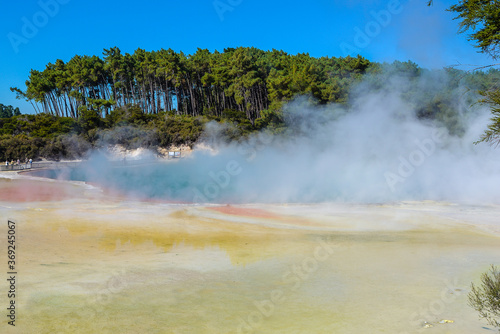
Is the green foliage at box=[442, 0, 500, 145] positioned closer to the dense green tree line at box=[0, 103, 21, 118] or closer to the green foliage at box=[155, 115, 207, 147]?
the green foliage at box=[155, 115, 207, 147]

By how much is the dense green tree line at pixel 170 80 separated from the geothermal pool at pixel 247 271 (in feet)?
121

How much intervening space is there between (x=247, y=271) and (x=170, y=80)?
53075 mm

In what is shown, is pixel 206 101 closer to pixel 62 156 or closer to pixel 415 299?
pixel 62 156

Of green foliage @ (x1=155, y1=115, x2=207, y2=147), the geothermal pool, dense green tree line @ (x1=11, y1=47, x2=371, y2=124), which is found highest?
dense green tree line @ (x1=11, y1=47, x2=371, y2=124)

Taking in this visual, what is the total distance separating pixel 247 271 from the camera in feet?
18.6

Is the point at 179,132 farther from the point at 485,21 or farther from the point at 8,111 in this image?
the point at 8,111

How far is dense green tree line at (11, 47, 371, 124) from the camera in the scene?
48781 mm

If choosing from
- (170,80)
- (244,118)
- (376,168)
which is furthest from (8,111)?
(376,168)

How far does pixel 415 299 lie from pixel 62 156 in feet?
127

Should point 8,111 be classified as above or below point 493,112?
above

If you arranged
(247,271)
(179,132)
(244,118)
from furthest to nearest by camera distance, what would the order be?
(244,118) < (179,132) < (247,271)

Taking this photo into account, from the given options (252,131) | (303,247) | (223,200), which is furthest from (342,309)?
(252,131)

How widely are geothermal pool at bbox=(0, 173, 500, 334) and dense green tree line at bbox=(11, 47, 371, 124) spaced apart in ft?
A: 121

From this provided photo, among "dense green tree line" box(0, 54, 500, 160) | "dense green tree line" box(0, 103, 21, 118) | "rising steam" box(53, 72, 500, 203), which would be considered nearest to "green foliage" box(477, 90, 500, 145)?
"rising steam" box(53, 72, 500, 203)
